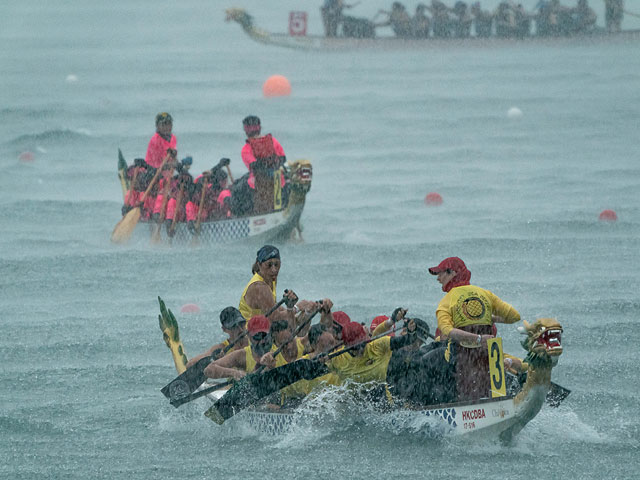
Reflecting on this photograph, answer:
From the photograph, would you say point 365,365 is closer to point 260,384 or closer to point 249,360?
point 260,384

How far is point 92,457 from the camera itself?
9.59m

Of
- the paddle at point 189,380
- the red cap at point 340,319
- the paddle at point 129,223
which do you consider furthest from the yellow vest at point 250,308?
the paddle at point 129,223

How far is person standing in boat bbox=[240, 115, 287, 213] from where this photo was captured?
52.1ft

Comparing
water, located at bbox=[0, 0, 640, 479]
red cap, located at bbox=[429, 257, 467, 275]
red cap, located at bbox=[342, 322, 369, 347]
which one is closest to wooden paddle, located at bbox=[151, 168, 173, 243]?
water, located at bbox=[0, 0, 640, 479]

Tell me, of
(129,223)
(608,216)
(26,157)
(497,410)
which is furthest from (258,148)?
(26,157)

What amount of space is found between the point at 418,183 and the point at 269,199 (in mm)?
7653

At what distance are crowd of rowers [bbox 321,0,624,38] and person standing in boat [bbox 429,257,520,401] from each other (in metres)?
34.0

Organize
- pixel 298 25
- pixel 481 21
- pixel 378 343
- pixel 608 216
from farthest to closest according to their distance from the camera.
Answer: pixel 298 25 → pixel 481 21 → pixel 608 216 → pixel 378 343

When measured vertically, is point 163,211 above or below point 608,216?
above

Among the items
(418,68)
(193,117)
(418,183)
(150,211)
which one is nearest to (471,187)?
(418,183)

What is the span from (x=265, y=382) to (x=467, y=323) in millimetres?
1801

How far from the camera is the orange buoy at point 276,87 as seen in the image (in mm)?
37594

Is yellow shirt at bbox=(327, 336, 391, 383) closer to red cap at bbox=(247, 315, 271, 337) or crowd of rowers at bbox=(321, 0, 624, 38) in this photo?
red cap at bbox=(247, 315, 271, 337)

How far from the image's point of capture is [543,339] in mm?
8336
